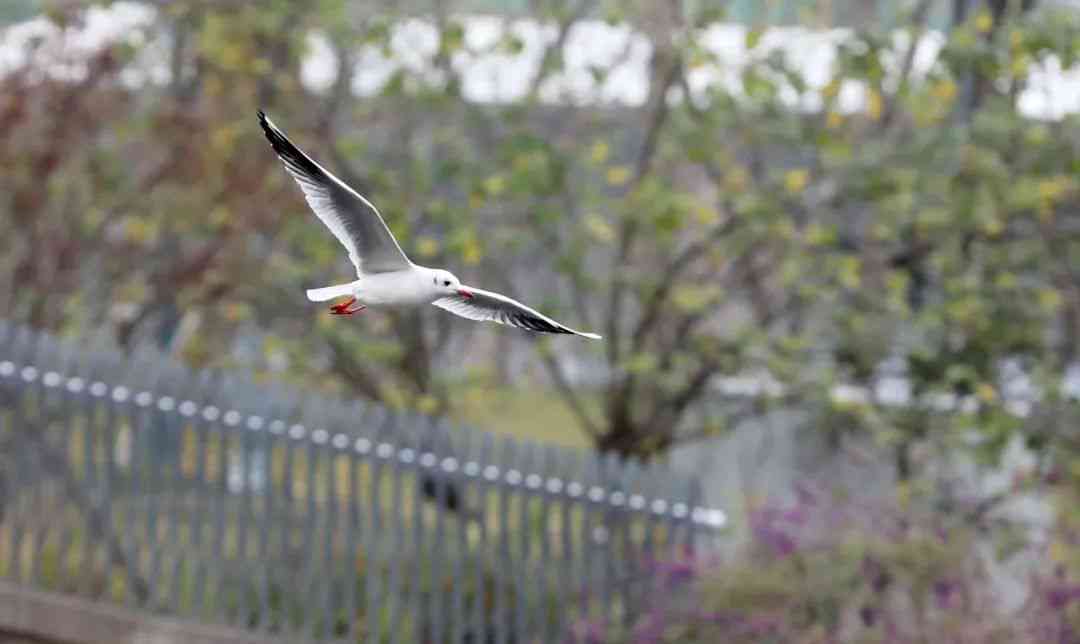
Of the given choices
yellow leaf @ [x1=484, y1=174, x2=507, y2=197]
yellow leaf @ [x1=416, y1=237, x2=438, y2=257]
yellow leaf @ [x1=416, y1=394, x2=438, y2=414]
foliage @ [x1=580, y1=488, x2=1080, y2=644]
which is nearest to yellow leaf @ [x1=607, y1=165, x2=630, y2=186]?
yellow leaf @ [x1=484, y1=174, x2=507, y2=197]

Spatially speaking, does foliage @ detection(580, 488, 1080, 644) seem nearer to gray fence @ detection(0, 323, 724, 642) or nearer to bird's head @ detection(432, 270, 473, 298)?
gray fence @ detection(0, 323, 724, 642)

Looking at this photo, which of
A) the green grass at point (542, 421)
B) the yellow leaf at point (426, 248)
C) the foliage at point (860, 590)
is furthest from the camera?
the green grass at point (542, 421)

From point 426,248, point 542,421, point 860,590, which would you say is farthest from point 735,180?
point 542,421

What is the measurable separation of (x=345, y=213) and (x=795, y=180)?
5.65 meters

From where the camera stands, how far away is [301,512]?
834 cm

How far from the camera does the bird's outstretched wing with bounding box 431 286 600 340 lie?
284 cm

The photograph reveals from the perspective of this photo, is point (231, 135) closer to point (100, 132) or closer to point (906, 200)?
point (100, 132)

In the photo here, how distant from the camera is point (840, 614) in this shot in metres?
7.17

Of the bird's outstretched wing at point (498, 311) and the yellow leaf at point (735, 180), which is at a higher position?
the yellow leaf at point (735, 180)

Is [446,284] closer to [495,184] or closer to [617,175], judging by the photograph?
[495,184]

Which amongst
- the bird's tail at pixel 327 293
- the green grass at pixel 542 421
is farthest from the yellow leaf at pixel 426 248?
the bird's tail at pixel 327 293

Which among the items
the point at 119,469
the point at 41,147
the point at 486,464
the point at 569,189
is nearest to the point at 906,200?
the point at 569,189

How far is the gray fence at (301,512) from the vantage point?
796 cm

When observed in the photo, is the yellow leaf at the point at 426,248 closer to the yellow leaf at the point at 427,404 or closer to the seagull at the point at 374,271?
the yellow leaf at the point at 427,404
